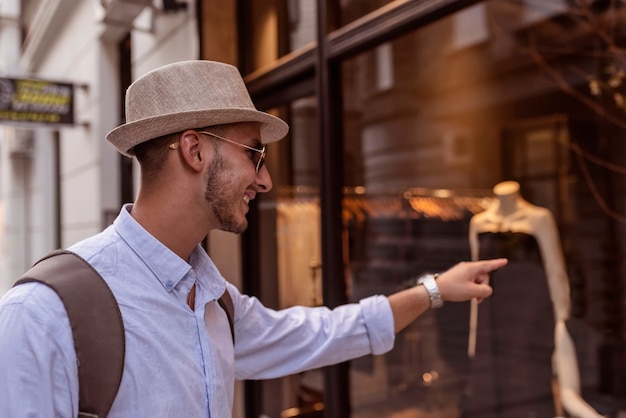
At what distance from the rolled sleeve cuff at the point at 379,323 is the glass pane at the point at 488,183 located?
5.62 feet

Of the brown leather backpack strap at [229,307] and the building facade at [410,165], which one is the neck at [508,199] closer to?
the building facade at [410,165]

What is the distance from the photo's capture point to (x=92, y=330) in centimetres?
117

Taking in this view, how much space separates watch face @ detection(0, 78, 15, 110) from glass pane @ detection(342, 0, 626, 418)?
11.2 feet

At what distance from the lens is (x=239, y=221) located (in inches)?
56.0

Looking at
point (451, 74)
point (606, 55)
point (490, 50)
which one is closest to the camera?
point (606, 55)

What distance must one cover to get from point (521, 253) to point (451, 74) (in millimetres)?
3246

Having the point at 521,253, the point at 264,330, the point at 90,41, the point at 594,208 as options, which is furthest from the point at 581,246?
the point at 90,41

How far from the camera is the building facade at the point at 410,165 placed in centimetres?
333

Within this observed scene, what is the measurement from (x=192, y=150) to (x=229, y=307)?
0.49m

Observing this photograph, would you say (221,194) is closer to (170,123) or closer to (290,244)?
(170,123)

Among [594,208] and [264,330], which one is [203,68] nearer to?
[264,330]

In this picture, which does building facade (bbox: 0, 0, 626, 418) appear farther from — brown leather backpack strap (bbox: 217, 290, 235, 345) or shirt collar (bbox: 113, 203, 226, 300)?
shirt collar (bbox: 113, 203, 226, 300)

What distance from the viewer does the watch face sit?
5605 mm

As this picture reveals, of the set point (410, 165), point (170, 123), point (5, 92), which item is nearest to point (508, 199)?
point (170, 123)
